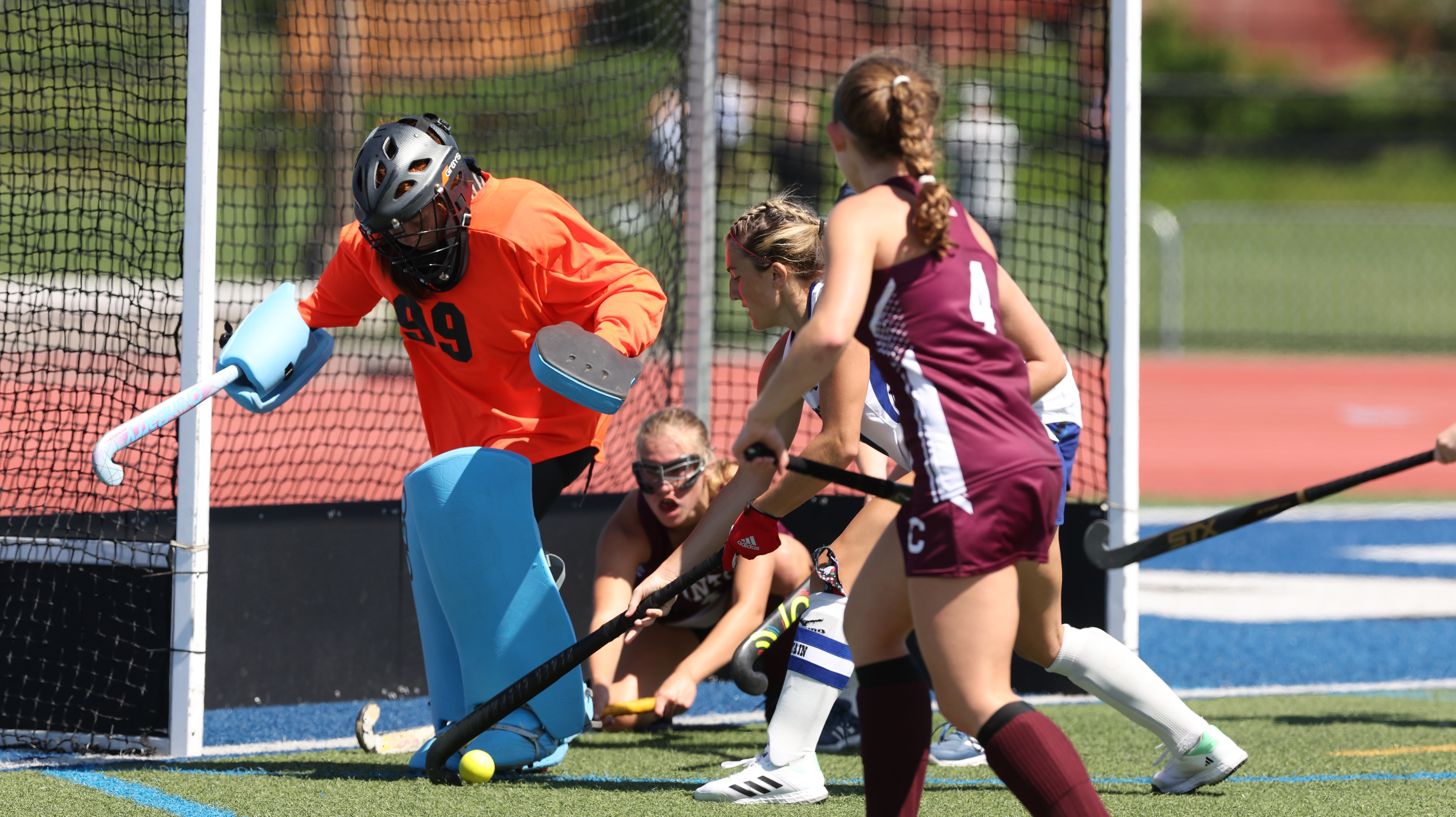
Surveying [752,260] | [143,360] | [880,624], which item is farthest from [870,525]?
[143,360]

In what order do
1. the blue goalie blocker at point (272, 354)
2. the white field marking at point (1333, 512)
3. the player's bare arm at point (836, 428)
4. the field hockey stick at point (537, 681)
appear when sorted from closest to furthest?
1. the player's bare arm at point (836, 428)
2. the field hockey stick at point (537, 681)
3. the blue goalie blocker at point (272, 354)
4. the white field marking at point (1333, 512)

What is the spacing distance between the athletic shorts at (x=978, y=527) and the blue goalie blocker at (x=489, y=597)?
1.51 meters

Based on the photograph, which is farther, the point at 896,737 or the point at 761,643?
the point at 761,643

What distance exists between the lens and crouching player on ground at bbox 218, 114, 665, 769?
4.13m

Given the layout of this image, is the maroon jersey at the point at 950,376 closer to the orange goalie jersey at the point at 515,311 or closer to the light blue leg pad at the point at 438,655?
the orange goalie jersey at the point at 515,311

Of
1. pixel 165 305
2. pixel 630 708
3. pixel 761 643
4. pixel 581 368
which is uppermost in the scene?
pixel 165 305

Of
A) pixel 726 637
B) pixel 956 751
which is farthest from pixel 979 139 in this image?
pixel 956 751

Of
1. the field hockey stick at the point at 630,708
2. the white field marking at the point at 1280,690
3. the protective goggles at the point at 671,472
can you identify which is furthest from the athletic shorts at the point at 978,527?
the white field marking at the point at 1280,690

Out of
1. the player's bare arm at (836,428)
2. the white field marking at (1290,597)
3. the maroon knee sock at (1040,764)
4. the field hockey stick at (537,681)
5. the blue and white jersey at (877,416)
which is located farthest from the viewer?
the white field marking at (1290,597)

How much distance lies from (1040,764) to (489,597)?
1757 mm

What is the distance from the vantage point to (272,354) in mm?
4293

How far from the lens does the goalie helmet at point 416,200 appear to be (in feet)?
13.3

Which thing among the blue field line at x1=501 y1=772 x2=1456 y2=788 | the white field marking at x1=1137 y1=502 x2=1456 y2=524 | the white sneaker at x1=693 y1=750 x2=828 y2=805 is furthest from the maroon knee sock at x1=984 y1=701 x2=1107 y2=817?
the white field marking at x1=1137 y1=502 x2=1456 y2=524

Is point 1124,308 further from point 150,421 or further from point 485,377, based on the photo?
point 150,421
